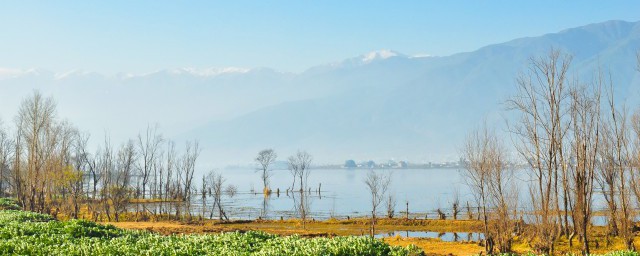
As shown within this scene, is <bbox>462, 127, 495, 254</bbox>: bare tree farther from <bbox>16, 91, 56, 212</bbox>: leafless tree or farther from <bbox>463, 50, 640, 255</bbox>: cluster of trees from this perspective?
<bbox>16, 91, 56, 212</bbox>: leafless tree

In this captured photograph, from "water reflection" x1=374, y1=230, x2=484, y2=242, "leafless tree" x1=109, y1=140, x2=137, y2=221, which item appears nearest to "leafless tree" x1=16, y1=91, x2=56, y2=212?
"leafless tree" x1=109, y1=140, x2=137, y2=221

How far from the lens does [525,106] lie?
2902 cm

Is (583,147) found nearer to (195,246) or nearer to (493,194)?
(493,194)

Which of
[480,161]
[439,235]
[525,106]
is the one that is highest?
[525,106]

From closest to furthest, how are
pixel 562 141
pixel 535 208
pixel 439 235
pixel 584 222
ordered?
pixel 584 222, pixel 562 141, pixel 535 208, pixel 439 235

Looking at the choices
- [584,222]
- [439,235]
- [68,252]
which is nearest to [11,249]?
[68,252]

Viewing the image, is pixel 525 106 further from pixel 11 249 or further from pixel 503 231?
pixel 11 249

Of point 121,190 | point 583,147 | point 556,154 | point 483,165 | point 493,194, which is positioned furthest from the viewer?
point 121,190

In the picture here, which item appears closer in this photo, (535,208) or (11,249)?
(11,249)

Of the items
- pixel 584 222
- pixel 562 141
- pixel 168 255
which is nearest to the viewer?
pixel 168 255

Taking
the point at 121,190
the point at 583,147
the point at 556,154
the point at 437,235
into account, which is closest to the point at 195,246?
the point at 583,147

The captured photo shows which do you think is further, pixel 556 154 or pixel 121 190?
pixel 121 190

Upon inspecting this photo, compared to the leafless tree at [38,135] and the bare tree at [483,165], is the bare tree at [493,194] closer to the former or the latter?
the bare tree at [483,165]

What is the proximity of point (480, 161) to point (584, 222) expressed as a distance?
31.9ft
